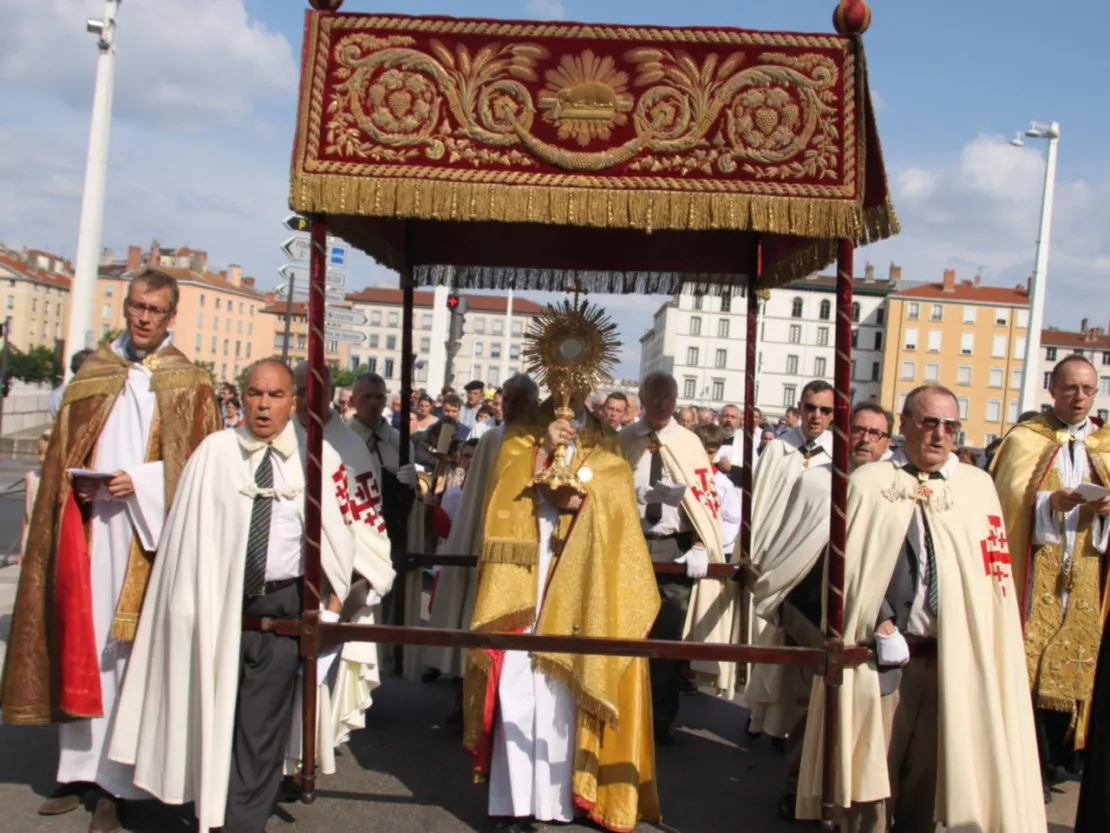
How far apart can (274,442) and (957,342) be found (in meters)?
92.9

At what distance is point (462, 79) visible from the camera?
440 centimetres

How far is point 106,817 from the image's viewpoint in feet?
15.2

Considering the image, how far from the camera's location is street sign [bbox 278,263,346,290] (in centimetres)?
1053

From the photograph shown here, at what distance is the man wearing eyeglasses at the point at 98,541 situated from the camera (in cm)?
472

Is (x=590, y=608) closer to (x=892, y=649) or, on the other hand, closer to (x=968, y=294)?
(x=892, y=649)

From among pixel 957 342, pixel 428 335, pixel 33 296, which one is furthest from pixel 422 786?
pixel 33 296

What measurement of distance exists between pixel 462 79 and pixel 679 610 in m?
3.59

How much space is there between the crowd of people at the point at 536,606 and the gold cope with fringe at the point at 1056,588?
1cm

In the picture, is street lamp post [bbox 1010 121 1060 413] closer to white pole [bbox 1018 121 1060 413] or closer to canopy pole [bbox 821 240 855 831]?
white pole [bbox 1018 121 1060 413]

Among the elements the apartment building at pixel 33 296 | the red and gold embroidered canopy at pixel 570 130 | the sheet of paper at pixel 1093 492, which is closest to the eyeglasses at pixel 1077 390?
the sheet of paper at pixel 1093 492

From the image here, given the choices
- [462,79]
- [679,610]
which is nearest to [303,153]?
[462,79]

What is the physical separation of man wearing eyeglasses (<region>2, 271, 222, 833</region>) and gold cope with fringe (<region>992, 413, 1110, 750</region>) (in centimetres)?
430

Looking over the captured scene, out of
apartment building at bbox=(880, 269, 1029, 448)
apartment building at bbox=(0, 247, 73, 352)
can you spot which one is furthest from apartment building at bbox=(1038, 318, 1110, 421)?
apartment building at bbox=(0, 247, 73, 352)

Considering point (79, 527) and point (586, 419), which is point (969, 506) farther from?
point (79, 527)
